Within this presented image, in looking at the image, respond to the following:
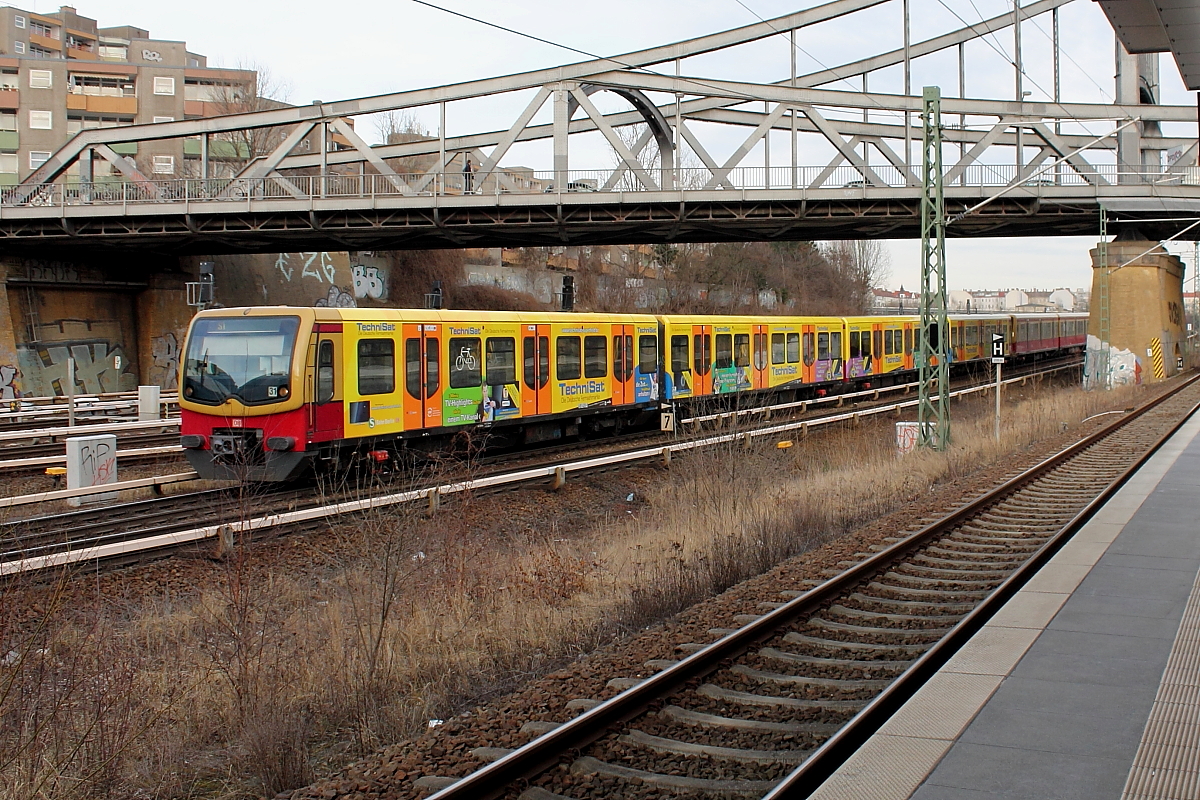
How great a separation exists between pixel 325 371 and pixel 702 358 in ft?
41.3

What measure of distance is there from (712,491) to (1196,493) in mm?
6052

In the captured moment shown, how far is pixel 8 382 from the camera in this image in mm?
37875

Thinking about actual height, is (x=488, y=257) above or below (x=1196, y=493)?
above

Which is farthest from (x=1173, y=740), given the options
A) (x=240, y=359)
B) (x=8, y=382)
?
(x=8, y=382)

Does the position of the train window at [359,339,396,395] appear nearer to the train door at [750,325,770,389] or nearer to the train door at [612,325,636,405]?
the train door at [612,325,636,405]


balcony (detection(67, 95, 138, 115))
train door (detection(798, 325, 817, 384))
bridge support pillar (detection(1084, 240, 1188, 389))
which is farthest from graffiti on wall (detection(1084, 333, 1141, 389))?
balcony (detection(67, 95, 138, 115))

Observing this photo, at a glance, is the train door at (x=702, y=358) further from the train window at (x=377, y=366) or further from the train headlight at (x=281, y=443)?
the train headlight at (x=281, y=443)

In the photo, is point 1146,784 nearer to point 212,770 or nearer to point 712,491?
point 212,770

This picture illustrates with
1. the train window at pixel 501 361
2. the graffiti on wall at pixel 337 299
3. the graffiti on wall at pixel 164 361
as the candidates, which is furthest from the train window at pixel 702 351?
the graffiti on wall at pixel 337 299

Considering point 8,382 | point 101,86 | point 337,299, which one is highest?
point 101,86

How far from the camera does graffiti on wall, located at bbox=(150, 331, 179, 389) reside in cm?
4391

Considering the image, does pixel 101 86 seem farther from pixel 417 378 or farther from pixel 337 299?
pixel 417 378

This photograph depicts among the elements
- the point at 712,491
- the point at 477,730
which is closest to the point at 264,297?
the point at 712,491

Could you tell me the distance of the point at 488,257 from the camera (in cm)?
6097
